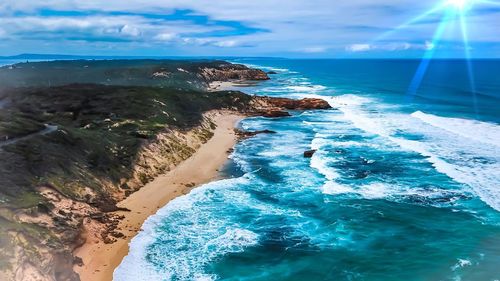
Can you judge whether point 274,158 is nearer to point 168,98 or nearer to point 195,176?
point 195,176

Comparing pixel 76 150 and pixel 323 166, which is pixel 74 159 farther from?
pixel 323 166

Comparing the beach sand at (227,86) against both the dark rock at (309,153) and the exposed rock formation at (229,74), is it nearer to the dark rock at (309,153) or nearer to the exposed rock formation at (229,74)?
the exposed rock formation at (229,74)

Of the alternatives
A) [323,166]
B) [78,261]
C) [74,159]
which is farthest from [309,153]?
[78,261]

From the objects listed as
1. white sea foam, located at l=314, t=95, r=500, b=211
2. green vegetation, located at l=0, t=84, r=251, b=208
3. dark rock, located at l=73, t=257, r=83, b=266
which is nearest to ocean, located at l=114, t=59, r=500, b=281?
white sea foam, located at l=314, t=95, r=500, b=211

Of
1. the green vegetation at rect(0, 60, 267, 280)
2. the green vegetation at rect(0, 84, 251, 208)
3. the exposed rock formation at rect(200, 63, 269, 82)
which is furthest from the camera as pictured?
the exposed rock formation at rect(200, 63, 269, 82)

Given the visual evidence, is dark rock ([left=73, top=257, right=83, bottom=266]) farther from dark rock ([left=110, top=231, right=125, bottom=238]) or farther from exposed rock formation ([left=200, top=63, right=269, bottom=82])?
exposed rock formation ([left=200, top=63, right=269, bottom=82])

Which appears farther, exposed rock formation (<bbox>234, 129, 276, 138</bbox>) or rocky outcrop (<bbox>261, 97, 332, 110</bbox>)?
rocky outcrop (<bbox>261, 97, 332, 110</bbox>)
